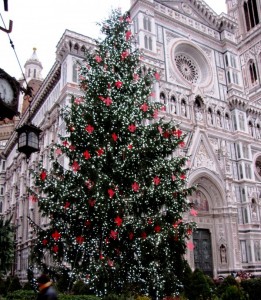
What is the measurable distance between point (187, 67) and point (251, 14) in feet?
76.6

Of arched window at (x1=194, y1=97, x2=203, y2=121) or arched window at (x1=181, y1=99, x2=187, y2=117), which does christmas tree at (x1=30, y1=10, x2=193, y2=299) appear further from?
arched window at (x1=194, y1=97, x2=203, y2=121)

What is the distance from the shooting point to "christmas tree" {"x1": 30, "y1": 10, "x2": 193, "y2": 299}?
1394 centimetres

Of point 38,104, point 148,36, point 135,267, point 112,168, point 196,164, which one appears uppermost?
point 148,36

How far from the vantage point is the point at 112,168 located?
14680 mm

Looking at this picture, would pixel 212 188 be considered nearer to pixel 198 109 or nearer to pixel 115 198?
pixel 198 109

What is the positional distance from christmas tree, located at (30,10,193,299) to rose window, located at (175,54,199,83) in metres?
16.2

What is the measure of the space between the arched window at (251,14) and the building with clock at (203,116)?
1502 cm

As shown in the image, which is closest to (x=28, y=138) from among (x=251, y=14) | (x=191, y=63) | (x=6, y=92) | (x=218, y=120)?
(x=6, y=92)

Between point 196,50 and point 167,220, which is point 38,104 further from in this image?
point 167,220

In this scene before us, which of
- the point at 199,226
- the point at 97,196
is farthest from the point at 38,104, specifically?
the point at 97,196

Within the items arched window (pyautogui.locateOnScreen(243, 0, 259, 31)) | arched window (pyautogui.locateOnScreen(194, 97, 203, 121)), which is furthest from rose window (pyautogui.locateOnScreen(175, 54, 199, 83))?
arched window (pyautogui.locateOnScreen(243, 0, 259, 31))

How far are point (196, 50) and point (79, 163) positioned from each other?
2212 cm

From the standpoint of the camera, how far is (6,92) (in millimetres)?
5781

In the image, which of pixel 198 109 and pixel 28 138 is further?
pixel 198 109
